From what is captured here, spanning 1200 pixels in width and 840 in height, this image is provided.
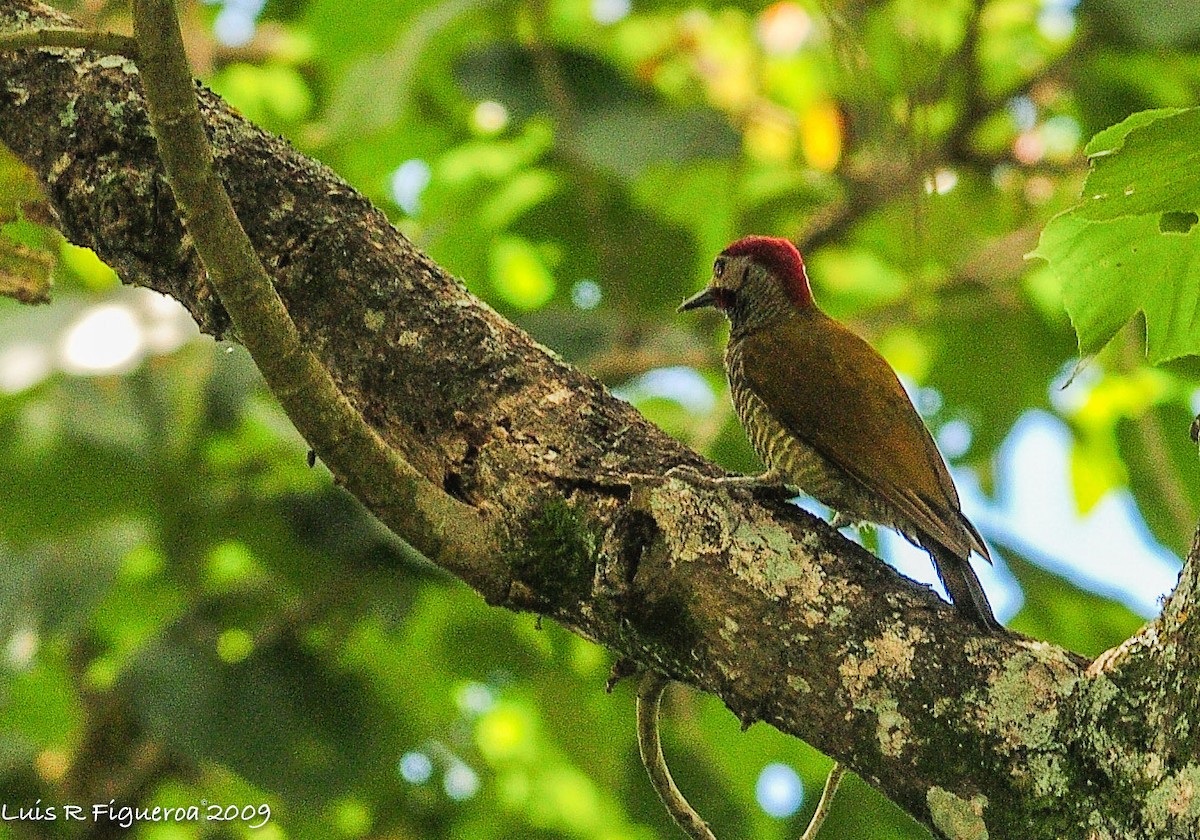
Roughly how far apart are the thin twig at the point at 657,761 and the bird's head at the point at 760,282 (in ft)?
5.36

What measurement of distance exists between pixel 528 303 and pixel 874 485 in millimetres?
2709

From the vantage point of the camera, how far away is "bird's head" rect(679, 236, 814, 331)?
11.6 ft

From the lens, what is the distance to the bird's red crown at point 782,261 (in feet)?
11.6

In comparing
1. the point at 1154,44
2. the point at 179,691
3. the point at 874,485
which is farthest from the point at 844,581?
the point at 1154,44

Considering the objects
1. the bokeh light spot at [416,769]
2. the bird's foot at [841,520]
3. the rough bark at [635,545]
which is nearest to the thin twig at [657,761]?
the rough bark at [635,545]

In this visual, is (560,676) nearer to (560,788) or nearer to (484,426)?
(560,788)

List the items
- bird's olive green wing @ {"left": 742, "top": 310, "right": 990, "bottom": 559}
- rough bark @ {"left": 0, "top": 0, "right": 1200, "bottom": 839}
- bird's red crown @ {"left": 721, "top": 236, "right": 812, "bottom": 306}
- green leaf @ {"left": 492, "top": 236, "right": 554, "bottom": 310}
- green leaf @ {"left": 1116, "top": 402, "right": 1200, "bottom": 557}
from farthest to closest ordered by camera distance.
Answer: green leaf @ {"left": 492, "top": 236, "right": 554, "bottom": 310}
green leaf @ {"left": 1116, "top": 402, "right": 1200, "bottom": 557}
bird's red crown @ {"left": 721, "top": 236, "right": 812, "bottom": 306}
bird's olive green wing @ {"left": 742, "top": 310, "right": 990, "bottom": 559}
rough bark @ {"left": 0, "top": 0, "right": 1200, "bottom": 839}

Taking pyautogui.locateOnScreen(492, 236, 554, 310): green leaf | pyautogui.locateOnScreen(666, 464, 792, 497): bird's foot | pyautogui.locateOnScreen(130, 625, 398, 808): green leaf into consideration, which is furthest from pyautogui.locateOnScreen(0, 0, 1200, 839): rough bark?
pyautogui.locateOnScreen(492, 236, 554, 310): green leaf

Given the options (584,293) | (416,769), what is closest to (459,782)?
(416,769)

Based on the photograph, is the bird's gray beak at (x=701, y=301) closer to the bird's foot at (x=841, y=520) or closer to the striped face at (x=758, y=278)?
the striped face at (x=758, y=278)

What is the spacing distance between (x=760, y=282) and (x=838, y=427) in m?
0.69

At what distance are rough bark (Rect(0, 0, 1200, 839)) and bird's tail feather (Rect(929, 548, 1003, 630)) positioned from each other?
0.05m

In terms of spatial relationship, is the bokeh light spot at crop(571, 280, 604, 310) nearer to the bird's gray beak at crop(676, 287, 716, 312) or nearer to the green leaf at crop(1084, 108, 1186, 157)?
the bird's gray beak at crop(676, 287, 716, 312)

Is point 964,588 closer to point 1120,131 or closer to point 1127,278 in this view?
point 1127,278
